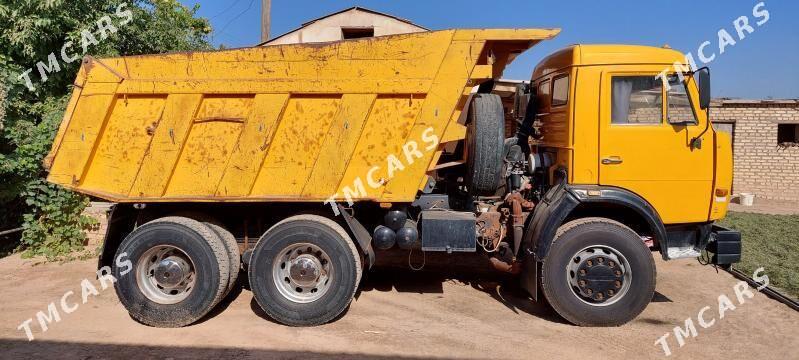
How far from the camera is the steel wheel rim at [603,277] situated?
14.8 ft

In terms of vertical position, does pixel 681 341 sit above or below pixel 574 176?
below

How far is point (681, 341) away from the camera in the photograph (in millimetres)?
4312

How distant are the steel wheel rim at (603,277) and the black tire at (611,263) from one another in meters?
0.01

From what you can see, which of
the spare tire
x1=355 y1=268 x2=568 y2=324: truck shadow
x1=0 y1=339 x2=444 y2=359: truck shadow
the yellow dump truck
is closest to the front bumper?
the yellow dump truck

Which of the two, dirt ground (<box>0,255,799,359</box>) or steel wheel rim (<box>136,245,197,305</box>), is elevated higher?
steel wheel rim (<box>136,245,197,305</box>)

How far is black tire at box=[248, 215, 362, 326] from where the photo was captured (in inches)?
176

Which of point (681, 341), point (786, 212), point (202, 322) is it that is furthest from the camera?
point (786, 212)

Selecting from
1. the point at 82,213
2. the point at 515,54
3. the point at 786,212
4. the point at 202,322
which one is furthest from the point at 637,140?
the point at 786,212

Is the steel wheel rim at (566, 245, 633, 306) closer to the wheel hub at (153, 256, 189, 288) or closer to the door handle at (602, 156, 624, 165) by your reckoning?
the door handle at (602, 156, 624, 165)

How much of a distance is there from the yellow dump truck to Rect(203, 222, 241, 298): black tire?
28mm

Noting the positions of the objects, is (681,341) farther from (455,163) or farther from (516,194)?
(455,163)

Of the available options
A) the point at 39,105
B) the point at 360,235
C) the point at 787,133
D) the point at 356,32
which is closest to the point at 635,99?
the point at 360,235

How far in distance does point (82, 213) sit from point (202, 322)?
4.23m

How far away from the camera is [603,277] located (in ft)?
14.8
